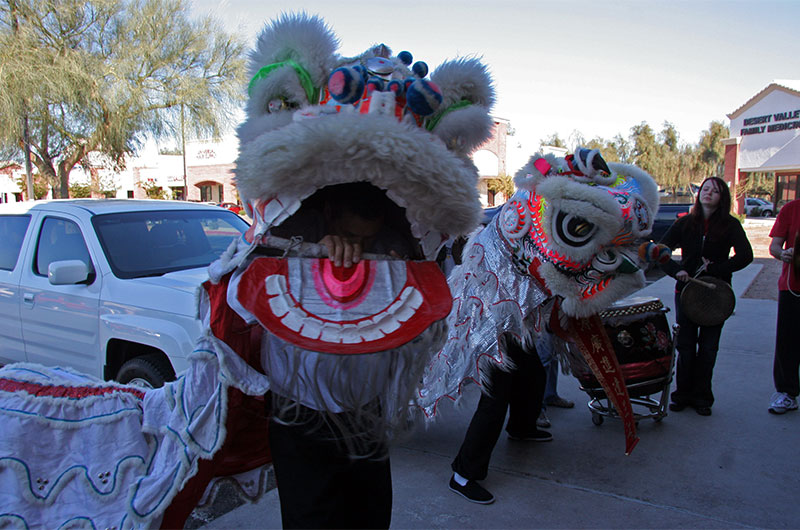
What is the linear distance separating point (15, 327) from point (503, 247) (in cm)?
400

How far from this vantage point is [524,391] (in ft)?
12.6

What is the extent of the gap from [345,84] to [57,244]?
3.85 metres

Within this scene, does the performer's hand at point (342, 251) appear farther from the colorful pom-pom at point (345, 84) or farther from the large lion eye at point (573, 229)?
the large lion eye at point (573, 229)

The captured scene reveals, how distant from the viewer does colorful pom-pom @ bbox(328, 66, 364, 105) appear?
1611 mm

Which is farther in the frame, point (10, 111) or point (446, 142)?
point (10, 111)

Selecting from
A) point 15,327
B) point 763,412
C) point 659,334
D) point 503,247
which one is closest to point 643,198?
point 503,247

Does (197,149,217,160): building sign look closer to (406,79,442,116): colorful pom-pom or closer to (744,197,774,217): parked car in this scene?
(744,197,774,217): parked car

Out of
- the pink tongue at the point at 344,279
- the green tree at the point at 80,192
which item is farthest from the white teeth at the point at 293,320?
the green tree at the point at 80,192

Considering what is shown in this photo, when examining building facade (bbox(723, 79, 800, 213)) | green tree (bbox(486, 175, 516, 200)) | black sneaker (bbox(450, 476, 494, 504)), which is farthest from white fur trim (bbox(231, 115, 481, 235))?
building facade (bbox(723, 79, 800, 213))

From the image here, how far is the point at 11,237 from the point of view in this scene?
4887 mm

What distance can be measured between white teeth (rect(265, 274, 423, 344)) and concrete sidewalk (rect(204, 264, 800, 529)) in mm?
1348

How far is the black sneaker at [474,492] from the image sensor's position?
3168mm

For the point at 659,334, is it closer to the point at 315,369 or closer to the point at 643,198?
the point at 643,198

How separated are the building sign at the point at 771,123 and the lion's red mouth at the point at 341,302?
37.3m
